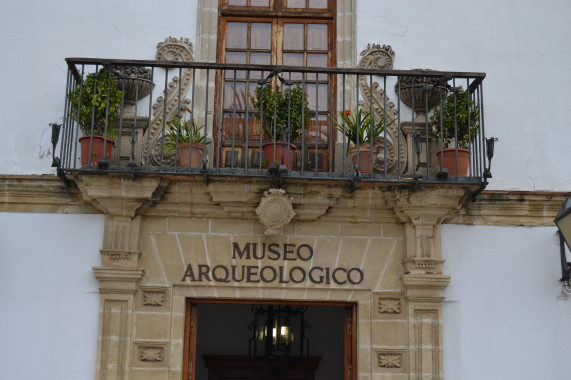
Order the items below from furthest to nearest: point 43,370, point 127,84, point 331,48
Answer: point 331,48 < point 127,84 < point 43,370

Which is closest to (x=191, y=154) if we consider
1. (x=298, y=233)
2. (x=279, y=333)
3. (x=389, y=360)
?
(x=298, y=233)

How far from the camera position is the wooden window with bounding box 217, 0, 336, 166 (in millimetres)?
7758

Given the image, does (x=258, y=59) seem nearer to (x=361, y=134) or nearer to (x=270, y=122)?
(x=270, y=122)

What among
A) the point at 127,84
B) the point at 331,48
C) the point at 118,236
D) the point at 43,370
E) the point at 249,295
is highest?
the point at 331,48

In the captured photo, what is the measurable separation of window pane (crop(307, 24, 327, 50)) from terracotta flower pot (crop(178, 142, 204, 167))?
149 cm

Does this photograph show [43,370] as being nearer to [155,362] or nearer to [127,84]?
[155,362]

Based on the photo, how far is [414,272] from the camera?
23.2 feet

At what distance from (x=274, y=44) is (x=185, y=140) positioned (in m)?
1.32

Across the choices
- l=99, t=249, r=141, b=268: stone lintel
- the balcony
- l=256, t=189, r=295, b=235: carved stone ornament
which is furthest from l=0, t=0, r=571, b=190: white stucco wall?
l=256, t=189, r=295, b=235: carved stone ornament

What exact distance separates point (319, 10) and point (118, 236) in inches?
106

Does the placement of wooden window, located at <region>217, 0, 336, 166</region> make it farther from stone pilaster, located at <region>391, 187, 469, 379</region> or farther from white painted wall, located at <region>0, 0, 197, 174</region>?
stone pilaster, located at <region>391, 187, 469, 379</region>

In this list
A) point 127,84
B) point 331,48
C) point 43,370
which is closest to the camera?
point 43,370

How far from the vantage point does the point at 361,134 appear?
7258 millimetres

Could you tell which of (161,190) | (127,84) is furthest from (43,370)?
(127,84)
